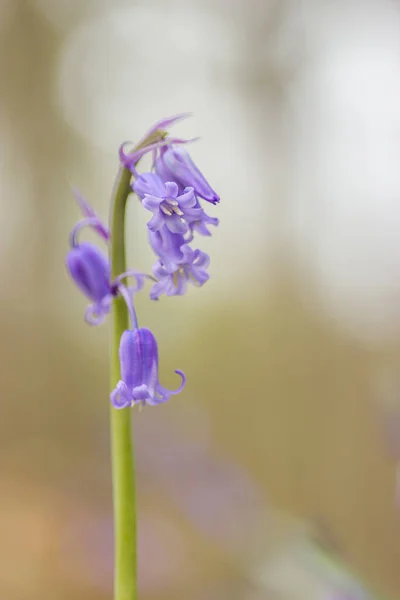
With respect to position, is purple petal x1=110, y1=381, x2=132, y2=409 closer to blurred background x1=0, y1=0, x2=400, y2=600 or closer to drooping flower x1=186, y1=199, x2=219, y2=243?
drooping flower x1=186, y1=199, x2=219, y2=243

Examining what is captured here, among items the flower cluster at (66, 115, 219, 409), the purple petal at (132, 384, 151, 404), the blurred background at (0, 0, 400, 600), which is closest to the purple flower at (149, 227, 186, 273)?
the flower cluster at (66, 115, 219, 409)

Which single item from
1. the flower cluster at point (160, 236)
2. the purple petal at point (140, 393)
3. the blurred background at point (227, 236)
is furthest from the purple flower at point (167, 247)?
the blurred background at point (227, 236)

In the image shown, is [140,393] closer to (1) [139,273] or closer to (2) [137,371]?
(2) [137,371]

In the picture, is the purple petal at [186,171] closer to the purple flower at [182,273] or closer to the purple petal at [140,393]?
the purple flower at [182,273]

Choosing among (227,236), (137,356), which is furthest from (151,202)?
(227,236)

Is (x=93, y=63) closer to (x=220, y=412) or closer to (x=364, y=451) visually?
(x=220, y=412)

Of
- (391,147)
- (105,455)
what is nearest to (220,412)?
(105,455)

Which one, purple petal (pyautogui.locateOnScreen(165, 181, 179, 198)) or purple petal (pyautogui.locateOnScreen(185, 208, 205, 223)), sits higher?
purple petal (pyautogui.locateOnScreen(165, 181, 179, 198))
